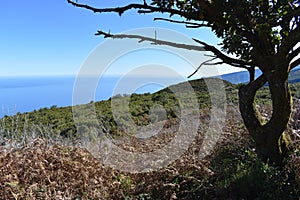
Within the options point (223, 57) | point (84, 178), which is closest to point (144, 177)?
point (84, 178)

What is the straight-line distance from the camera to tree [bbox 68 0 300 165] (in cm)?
361

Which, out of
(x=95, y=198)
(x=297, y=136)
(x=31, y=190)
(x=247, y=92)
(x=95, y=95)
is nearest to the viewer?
(x=31, y=190)

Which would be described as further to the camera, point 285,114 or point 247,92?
point 247,92

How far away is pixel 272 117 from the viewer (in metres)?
4.07

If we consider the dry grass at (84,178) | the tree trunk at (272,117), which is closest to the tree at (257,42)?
the tree trunk at (272,117)

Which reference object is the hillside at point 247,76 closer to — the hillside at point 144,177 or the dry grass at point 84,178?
the hillside at point 144,177

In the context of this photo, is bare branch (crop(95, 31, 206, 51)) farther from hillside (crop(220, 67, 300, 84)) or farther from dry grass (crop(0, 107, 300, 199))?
dry grass (crop(0, 107, 300, 199))

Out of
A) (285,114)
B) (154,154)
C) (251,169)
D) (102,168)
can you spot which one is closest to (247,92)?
(285,114)

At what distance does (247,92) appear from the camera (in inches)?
167

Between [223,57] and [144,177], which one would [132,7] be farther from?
[144,177]

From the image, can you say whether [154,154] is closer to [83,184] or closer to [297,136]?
[83,184]

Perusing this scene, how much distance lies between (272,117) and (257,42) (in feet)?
3.23

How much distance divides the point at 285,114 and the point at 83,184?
8.74ft

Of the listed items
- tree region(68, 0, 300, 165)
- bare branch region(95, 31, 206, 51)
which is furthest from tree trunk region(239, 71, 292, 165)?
bare branch region(95, 31, 206, 51)
